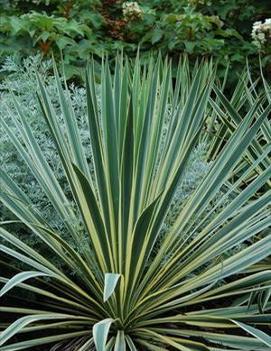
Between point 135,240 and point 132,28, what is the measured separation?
96.8 inches

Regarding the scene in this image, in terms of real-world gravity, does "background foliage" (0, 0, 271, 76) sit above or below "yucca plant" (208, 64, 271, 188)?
above

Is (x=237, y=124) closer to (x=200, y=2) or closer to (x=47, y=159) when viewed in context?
(x=47, y=159)

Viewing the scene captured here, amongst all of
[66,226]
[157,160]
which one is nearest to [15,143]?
[66,226]

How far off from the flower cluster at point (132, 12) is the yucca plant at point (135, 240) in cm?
171

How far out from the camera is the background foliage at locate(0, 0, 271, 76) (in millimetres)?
3613

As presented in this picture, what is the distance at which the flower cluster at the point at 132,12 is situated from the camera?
3963 millimetres

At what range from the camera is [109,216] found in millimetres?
2016

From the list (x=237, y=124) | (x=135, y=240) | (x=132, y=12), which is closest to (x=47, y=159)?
(x=135, y=240)

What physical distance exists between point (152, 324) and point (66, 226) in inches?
17.0

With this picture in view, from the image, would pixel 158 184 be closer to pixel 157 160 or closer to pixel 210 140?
pixel 157 160

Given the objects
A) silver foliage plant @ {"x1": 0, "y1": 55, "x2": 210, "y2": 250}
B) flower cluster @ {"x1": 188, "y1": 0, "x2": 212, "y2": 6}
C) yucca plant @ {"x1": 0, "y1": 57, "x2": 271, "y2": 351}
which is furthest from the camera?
flower cluster @ {"x1": 188, "y1": 0, "x2": 212, "y2": 6}

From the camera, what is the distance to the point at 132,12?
3986mm

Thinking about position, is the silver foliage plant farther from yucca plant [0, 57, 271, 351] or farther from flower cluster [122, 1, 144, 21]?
flower cluster [122, 1, 144, 21]

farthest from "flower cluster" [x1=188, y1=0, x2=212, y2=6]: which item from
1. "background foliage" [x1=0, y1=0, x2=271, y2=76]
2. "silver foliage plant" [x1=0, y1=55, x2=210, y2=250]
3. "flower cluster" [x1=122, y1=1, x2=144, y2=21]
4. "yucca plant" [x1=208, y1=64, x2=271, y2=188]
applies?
"silver foliage plant" [x1=0, y1=55, x2=210, y2=250]
